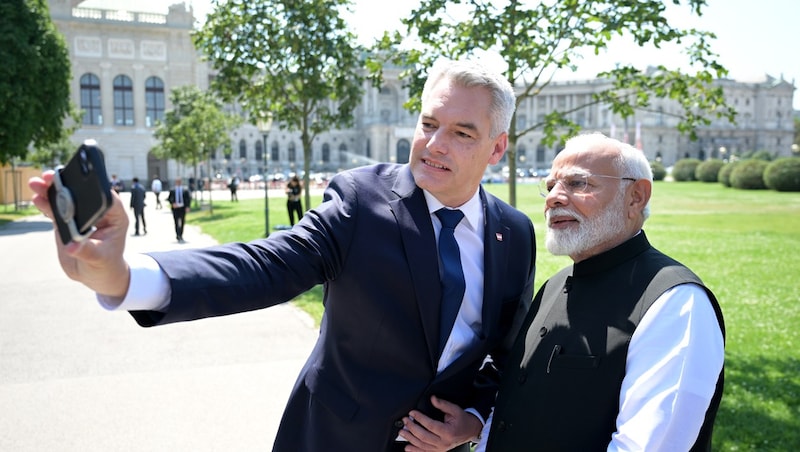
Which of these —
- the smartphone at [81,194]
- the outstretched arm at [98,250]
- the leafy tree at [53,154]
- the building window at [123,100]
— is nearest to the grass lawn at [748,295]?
the outstretched arm at [98,250]

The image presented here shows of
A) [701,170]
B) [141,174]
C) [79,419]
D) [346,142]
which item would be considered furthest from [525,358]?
[346,142]

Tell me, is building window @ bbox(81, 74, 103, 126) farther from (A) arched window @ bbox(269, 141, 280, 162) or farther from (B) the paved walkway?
(B) the paved walkway

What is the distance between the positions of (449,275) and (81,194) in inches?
45.9

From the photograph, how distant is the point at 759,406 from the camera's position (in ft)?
17.4

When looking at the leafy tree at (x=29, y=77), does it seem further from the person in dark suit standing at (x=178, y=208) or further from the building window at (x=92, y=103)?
the building window at (x=92, y=103)

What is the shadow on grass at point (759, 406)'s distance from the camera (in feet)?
15.1

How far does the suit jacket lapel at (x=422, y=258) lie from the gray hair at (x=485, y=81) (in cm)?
39

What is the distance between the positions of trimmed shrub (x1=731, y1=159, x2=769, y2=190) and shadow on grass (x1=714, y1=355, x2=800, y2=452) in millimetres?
46035

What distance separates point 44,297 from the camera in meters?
10.4

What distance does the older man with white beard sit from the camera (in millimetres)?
1822

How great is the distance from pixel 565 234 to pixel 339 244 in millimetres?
798

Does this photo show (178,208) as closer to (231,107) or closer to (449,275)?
(449,275)

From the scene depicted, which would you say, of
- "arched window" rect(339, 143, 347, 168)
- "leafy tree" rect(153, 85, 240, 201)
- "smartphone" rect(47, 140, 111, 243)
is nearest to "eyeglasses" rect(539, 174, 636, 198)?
"smartphone" rect(47, 140, 111, 243)

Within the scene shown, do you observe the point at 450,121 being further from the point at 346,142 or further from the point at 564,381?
the point at 346,142
